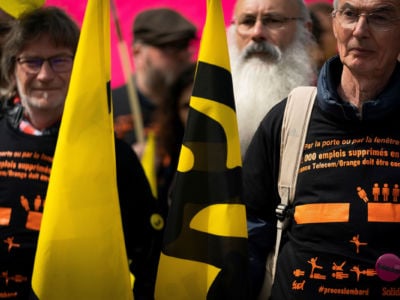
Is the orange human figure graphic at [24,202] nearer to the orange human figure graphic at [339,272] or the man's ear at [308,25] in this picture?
the orange human figure graphic at [339,272]

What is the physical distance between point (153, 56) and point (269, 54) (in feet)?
7.45

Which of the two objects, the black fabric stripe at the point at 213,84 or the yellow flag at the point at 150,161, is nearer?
the black fabric stripe at the point at 213,84

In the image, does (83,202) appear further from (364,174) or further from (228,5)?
A: (228,5)

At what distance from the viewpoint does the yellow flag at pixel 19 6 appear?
446 cm

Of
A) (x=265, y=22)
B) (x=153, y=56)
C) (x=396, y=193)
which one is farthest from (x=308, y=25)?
(x=153, y=56)

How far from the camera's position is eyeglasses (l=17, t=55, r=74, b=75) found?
4559 millimetres

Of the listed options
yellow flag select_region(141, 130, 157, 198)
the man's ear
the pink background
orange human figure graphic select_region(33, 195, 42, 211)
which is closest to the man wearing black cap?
yellow flag select_region(141, 130, 157, 198)

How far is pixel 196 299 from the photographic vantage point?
373 centimetres

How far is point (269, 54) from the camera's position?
4969mm

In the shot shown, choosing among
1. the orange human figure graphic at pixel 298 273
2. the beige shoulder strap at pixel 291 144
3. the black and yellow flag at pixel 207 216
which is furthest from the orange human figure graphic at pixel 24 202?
the orange human figure graphic at pixel 298 273

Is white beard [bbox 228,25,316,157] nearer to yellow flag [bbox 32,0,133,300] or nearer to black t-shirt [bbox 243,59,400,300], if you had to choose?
black t-shirt [bbox 243,59,400,300]

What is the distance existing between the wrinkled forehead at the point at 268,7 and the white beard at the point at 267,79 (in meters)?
0.16

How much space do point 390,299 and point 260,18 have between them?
1.80 meters

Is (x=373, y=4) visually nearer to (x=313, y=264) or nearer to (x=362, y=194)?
(x=362, y=194)
